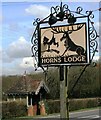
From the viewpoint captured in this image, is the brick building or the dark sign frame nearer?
the dark sign frame

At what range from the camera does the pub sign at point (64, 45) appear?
7.22ft

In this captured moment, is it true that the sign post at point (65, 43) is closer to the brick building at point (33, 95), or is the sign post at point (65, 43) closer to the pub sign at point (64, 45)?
the pub sign at point (64, 45)

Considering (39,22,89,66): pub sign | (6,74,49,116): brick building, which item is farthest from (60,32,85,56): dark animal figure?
(6,74,49,116): brick building

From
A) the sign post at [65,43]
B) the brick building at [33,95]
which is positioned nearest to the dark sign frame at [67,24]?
the sign post at [65,43]

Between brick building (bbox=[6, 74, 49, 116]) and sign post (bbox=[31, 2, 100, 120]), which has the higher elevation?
sign post (bbox=[31, 2, 100, 120])

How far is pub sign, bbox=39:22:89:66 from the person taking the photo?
2199 millimetres

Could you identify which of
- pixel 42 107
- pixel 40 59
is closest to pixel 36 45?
pixel 40 59

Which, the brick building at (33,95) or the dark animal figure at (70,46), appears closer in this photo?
the dark animal figure at (70,46)

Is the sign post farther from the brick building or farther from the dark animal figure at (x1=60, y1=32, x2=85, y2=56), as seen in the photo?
the brick building

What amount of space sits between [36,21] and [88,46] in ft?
1.58

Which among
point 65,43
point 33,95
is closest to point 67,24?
point 65,43

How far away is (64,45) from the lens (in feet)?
7.36

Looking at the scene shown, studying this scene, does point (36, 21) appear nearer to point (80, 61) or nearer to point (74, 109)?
point (80, 61)

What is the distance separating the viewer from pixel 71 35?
2234 mm
